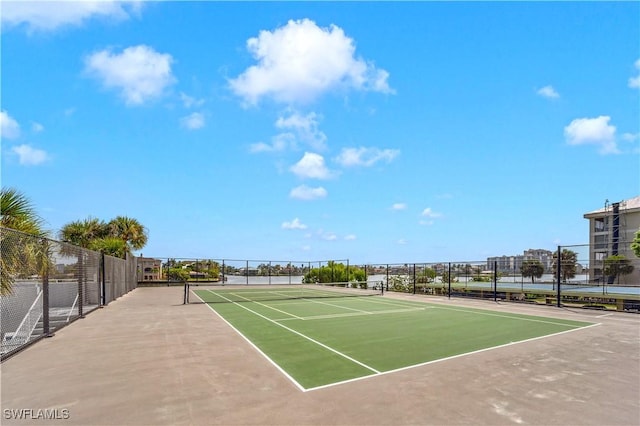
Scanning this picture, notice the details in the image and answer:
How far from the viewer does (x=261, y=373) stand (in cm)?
579

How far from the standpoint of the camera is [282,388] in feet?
16.8

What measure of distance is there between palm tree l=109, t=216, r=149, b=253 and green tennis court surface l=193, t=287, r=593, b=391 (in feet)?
72.5

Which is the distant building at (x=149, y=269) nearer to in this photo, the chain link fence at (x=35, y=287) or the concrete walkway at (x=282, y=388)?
the chain link fence at (x=35, y=287)

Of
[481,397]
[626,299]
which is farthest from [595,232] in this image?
[481,397]

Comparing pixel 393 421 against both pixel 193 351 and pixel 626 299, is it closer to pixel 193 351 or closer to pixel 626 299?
pixel 193 351

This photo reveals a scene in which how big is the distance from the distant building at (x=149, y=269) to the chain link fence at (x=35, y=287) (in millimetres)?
21012

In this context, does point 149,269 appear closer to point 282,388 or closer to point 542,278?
point 542,278

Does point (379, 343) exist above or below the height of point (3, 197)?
below

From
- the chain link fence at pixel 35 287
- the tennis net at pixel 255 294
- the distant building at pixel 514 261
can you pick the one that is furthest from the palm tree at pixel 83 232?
the distant building at pixel 514 261

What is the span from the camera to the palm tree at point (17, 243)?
6.56 m

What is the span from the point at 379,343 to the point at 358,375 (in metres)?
2.47

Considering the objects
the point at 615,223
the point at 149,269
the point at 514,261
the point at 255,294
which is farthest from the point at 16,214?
the point at 615,223

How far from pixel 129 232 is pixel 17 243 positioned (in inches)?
1110

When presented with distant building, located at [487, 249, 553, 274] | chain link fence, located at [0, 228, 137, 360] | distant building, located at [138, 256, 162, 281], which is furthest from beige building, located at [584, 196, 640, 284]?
chain link fence, located at [0, 228, 137, 360]
